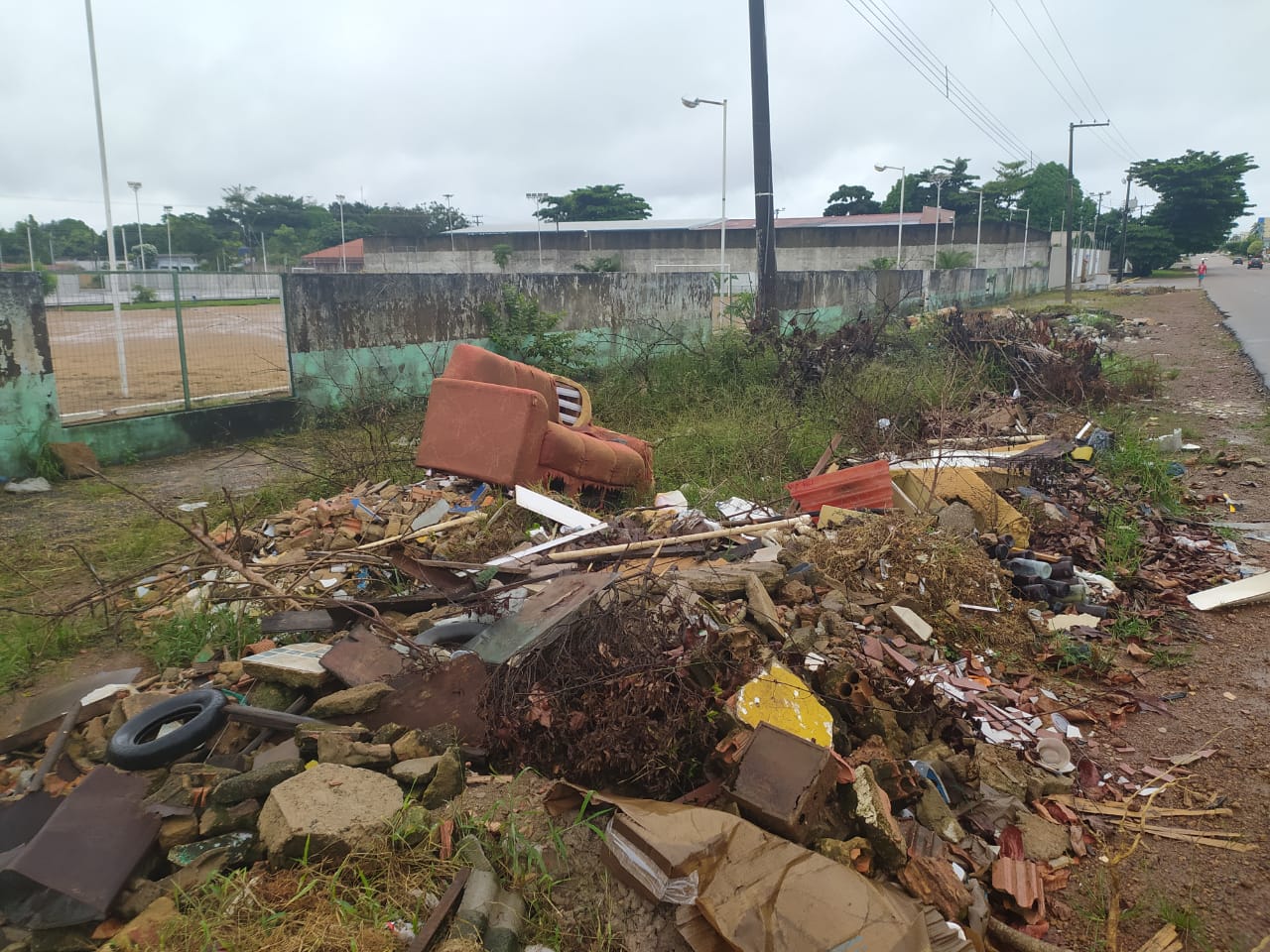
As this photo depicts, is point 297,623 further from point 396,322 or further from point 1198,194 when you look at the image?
point 1198,194

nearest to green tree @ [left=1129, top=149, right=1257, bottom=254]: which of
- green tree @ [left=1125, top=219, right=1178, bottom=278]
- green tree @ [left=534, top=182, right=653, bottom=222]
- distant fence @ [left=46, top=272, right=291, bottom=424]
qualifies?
green tree @ [left=1125, top=219, right=1178, bottom=278]

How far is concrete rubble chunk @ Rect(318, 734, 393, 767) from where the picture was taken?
2.93m

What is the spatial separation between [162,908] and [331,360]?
8.79 meters

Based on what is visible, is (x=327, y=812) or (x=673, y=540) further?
(x=673, y=540)

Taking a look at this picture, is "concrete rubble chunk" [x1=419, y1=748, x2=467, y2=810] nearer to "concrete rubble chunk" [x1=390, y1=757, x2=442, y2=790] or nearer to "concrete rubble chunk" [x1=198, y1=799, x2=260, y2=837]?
"concrete rubble chunk" [x1=390, y1=757, x2=442, y2=790]

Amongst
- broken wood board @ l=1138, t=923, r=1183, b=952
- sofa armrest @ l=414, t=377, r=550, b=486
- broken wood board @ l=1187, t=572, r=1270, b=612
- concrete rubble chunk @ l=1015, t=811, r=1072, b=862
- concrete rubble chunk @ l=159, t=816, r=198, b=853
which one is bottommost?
broken wood board @ l=1138, t=923, r=1183, b=952

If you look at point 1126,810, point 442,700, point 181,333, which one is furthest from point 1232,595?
point 181,333

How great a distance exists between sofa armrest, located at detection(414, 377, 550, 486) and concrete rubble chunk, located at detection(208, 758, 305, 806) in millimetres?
3442

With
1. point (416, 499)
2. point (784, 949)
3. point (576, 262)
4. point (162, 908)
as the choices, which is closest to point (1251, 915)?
point (784, 949)

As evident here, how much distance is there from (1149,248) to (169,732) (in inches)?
2934

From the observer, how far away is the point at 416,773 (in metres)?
2.89

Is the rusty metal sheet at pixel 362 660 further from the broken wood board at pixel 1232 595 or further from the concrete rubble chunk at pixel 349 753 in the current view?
the broken wood board at pixel 1232 595

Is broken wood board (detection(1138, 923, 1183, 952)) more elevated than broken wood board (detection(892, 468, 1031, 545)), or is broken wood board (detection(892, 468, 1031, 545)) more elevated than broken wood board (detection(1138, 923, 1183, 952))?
broken wood board (detection(892, 468, 1031, 545))

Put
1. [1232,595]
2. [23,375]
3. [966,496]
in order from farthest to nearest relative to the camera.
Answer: [23,375] < [966,496] < [1232,595]
